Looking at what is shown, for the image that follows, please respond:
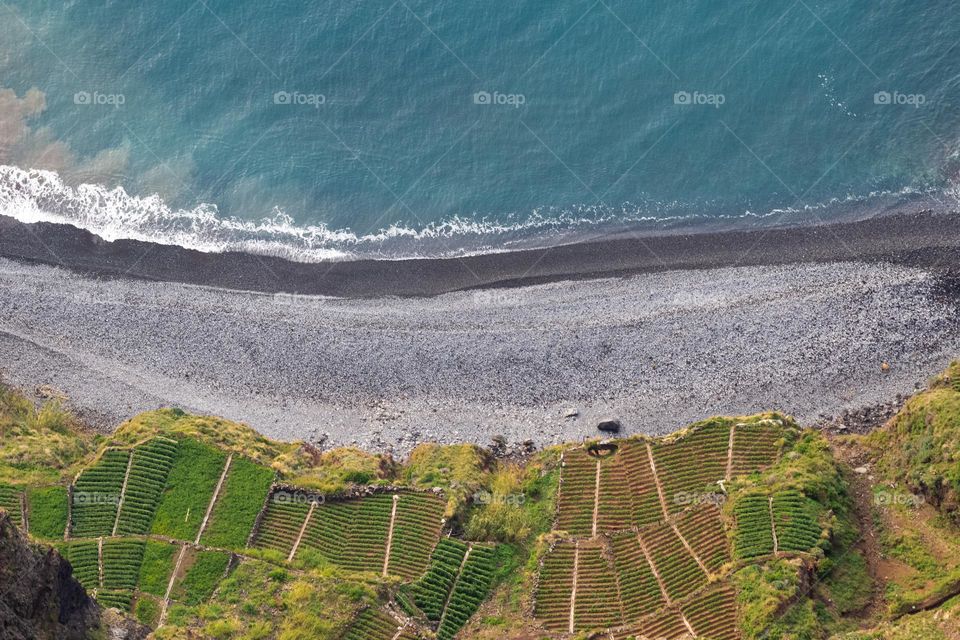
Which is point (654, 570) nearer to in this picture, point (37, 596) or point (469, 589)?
point (469, 589)

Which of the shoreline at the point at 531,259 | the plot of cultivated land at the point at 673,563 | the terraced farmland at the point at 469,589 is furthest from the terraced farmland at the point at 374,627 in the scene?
the shoreline at the point at 531,259

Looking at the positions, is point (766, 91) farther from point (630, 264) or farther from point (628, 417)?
point (628, 417)

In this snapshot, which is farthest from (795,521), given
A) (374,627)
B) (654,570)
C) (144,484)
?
(144,484)

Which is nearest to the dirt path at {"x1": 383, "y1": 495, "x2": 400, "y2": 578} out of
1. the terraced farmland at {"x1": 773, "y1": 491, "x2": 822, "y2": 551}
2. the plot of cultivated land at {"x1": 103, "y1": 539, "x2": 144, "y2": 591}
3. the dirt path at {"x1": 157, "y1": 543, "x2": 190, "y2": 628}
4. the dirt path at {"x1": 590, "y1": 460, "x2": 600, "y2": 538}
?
the dirt path at {"x1": 157, "y1": 543, "x2": 190, "y2": 628}

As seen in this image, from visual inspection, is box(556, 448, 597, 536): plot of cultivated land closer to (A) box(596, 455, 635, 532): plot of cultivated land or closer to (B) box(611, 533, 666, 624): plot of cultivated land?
(A) box(596, 455, 635, 532): plot of cultivated land

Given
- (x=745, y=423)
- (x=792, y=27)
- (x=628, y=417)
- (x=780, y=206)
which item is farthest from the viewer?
(x=792, y=27)

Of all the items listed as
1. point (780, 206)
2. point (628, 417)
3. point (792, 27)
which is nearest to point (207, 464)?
point (628, 417)
